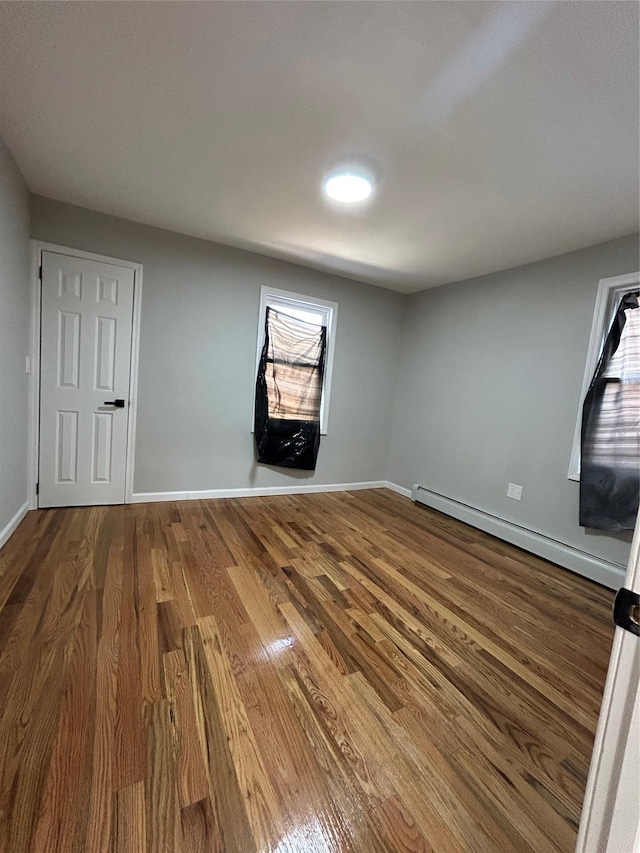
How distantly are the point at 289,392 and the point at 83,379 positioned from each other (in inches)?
72.0

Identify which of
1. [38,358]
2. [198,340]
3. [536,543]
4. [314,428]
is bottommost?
[536,543]

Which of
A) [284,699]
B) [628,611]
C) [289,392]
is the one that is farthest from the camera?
[289,392]

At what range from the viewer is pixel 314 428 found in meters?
3.83

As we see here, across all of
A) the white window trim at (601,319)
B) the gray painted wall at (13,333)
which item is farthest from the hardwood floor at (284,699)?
the white window trim at (601,319)

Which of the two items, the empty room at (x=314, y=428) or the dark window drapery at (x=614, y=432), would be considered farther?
the dark window drapery at (x=614, y=432)

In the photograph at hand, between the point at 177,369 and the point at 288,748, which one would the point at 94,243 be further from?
the point at 288,748

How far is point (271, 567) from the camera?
88.7 inches

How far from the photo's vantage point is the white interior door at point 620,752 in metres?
0.49

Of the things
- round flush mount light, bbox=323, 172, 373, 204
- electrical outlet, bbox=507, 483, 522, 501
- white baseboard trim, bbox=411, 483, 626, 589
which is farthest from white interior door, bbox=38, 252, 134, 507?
electrical outlet, bbox=507, 483, 522, 501

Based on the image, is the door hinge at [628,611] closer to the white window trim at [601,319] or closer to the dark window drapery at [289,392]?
the white window trim at [601,319]

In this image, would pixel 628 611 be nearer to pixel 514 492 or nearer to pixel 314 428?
pixel 514 492

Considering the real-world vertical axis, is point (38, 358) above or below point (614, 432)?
above

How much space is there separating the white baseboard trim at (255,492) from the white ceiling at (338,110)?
2.42 m

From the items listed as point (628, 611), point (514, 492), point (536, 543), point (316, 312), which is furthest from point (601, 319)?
point (628, 611)
